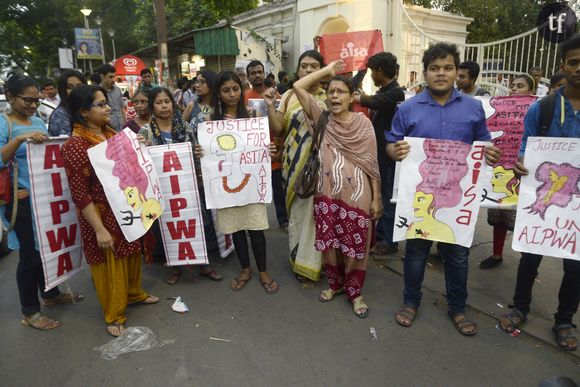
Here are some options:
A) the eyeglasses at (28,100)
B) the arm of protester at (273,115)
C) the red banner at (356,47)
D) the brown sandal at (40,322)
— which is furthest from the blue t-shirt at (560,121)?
the brown sandal at (40,322)

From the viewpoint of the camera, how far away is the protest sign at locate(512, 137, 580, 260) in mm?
2410

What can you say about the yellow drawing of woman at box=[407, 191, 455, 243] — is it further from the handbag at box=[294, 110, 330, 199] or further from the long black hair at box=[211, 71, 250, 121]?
the long black hair at box=[211, 71, 250, 121]

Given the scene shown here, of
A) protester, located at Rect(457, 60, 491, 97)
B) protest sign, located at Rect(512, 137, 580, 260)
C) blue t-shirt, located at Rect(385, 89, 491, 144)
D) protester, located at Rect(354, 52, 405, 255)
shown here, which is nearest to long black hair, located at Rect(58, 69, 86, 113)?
protester, located at Rect(354, 52, 405, 255)

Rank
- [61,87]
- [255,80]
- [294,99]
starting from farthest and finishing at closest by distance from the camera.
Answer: [255,80] → [61,87] → [294,99]

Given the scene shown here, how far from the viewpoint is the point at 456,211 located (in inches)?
106

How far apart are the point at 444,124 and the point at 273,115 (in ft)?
4.62

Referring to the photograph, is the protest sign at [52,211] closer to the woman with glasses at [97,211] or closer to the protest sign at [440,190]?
the woman with glasses at [97,211]

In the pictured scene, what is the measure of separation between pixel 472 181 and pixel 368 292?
4.53 ft

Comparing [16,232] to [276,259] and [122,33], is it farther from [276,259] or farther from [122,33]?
[122,33]

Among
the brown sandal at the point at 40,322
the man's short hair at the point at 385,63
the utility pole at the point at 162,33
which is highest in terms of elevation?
the utility pole at the point at 162,33

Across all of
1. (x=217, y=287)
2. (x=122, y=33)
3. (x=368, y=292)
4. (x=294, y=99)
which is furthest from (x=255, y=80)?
(x=122, y=33)

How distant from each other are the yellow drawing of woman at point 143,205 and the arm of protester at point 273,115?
1.17m

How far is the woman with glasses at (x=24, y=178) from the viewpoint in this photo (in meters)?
2.73

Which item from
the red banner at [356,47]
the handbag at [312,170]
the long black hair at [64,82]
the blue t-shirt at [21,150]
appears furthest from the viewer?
the red banner at [356,47]
